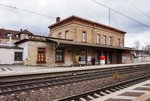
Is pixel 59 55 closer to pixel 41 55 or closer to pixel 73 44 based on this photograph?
pixel 41 55

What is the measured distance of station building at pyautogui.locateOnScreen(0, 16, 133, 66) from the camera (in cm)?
2628

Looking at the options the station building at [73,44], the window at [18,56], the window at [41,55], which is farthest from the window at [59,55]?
the window at [18,56]

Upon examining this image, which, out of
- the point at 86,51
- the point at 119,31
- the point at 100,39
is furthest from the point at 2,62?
the point at 119,31

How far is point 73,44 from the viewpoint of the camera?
1038 inches

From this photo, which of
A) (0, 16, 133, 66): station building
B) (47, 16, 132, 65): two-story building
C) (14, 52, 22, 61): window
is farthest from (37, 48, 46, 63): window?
(14, 52, 22, 61): window

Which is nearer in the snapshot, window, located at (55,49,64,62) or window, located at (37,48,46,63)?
window, located at (37,48,46,63)

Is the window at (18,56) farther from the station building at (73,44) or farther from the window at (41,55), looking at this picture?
the window at (41,55)

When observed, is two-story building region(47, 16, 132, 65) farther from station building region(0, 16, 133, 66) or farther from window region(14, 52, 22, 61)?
window region(14, 52, 22, 61)

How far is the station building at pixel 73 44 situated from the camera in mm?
26281

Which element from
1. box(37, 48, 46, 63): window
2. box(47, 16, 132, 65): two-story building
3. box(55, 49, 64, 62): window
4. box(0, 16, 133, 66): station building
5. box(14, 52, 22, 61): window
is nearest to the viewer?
box(0, 16, 133, 66): station building

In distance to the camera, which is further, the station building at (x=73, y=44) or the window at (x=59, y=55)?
the window at (x=59, y=55)

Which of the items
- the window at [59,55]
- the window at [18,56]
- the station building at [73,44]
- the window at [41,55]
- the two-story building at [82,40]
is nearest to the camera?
the station building at [73,44]

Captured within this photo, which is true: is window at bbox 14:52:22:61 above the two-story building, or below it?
below

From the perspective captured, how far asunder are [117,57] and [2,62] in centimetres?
2579
